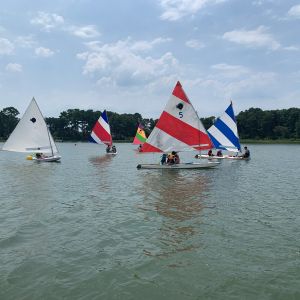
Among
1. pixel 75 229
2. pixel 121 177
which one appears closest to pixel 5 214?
pixel 75 229

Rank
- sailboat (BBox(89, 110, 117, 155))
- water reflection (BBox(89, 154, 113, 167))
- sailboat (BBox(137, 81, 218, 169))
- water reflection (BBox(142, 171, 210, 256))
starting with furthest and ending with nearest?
1. sailboat (BBox(89, 110, 117, 155))
2. water reflection (BBox(89, 154, 113, 167))
3. sailboat (BBox(137, 81, 218, 169))
4. water reflection (BBox(142, 171, 210, 256))

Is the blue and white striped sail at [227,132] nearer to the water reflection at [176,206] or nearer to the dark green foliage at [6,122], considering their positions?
the water reflection at [176,206]

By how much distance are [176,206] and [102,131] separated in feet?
155

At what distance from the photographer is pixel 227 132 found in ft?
163

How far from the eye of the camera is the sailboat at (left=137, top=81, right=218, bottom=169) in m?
33.3

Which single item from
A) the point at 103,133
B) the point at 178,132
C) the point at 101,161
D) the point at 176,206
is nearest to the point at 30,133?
the point at 101,161

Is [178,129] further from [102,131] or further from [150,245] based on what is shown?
[102,131]

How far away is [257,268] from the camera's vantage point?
9.27 m

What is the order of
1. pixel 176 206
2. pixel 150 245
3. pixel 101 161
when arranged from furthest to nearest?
pixel 101 161, pixel 176 206, pixel 150 245

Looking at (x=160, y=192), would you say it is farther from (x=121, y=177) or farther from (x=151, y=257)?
(x=151, y=257)

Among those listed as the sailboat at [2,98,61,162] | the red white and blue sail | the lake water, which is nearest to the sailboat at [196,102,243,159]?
the red white and blue sail

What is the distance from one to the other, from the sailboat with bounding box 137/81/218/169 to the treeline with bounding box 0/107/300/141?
410 ft

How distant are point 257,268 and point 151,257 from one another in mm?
2677

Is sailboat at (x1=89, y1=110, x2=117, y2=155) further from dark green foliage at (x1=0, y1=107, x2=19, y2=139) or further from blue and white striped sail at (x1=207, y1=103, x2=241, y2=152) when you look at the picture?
dark green foliage at (x1=0, y1=107, x2=19, y2=139)
